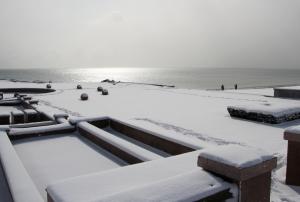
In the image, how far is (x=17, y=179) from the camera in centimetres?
556

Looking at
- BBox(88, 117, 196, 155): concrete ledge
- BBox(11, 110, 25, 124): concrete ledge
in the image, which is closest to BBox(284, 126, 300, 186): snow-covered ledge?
BBox(88, 117, 196, 155): concrete ledge

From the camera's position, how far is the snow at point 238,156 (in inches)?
154

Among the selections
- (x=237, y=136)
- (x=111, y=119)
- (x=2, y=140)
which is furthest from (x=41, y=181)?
(x=237, y=136)

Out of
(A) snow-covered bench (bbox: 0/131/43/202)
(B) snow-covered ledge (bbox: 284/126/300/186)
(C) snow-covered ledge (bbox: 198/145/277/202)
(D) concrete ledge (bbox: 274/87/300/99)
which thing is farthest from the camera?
(D) concrete ledge (bbox: 274/87/300/99)

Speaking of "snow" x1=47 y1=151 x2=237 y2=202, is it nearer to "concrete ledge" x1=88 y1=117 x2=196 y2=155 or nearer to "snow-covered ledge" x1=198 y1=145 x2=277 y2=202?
"snow-covered ledge" x1=198 y1=145 x2=277 y2=202

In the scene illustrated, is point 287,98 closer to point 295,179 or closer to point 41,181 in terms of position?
point 295,179

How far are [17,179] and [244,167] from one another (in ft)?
14.1

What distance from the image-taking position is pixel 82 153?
325 inches

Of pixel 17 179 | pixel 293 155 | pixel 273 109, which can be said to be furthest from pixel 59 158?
pixel 273 109

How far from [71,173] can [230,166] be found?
419 centimetres

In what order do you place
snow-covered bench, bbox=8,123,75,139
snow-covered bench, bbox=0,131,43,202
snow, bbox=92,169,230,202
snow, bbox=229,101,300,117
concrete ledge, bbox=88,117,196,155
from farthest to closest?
snow, bbox=229,101,300,117 < snow-covered bench, bbox=8,123,75,139 < concrete ledge, bbox=88,117,196,155 < snow-covered bench, bbox=0,131,43,202 < snow, bbox=92,169,230,202

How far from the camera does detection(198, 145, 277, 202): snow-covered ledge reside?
3.90 m

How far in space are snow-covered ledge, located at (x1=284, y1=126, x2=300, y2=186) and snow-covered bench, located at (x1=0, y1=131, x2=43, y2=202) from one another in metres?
4.87

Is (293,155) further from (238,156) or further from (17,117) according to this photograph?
(17,117)
